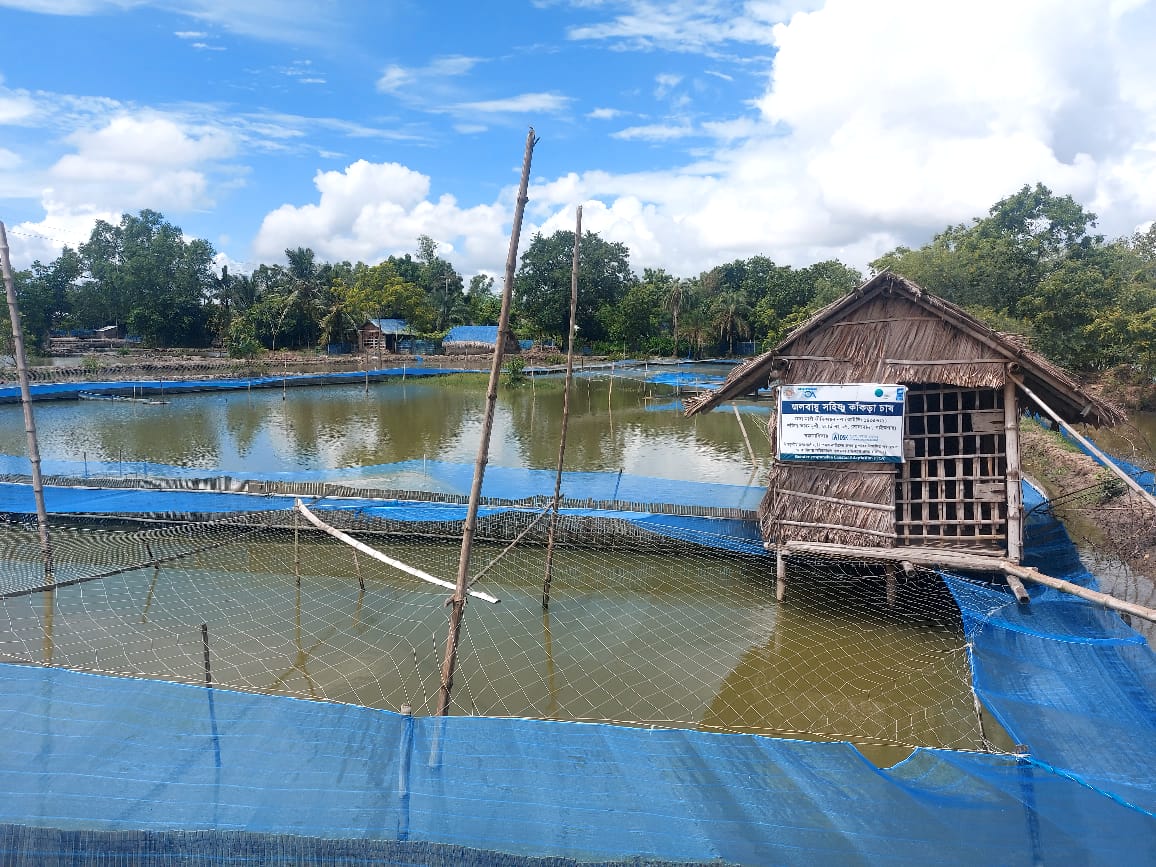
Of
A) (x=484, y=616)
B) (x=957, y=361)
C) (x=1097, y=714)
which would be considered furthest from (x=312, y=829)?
(x=957, y=361)

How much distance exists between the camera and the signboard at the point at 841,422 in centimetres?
869

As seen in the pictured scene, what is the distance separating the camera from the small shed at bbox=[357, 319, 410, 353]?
156 feet

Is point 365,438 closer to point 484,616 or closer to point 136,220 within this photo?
point 484,616

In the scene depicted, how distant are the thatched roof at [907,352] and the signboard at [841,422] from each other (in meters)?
0.22

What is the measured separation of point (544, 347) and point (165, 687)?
46536 mm

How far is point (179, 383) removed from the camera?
3041cm

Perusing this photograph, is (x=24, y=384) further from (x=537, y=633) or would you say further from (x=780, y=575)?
(x=780, y=575)

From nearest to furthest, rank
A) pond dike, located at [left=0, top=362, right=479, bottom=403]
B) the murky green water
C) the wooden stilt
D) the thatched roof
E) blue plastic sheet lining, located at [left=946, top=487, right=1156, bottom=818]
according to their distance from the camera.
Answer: blue plastic sheet lining, located at [left=946, top=487, right=1156, bottom=818], the murky green water, the thatched roof, the wooden stilt, pond dike, located at [left=0, top=362, right=479, bottom=403]

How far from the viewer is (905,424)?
8.83 m

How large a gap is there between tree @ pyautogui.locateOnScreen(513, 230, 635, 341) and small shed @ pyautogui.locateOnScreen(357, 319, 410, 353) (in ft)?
28.4

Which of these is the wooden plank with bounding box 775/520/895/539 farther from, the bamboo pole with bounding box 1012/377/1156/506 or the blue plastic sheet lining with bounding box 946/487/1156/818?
the bamboo pole with bounding box 1012/377/1156/506

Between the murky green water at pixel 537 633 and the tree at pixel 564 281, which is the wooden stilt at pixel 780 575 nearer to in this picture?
the murky green water at pixel 537 633

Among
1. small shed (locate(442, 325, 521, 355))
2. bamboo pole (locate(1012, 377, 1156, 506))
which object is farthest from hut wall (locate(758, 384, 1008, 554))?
small shed (locate(442, 325, 521, 355))

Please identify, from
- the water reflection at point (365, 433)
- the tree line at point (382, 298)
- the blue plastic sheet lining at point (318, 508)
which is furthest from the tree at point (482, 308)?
the blue plastic sheet lining at point (318, 508)
